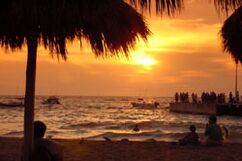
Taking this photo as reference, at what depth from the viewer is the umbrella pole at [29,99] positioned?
Answer: 8.26 meters

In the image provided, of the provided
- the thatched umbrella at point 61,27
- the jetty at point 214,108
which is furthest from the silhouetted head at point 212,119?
the jetty at point 214,108

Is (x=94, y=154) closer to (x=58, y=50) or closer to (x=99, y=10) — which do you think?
(x=58, y=50)

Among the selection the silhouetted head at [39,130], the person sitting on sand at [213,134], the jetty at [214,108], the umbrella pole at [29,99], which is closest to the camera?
the silhouetted head at [39,130]

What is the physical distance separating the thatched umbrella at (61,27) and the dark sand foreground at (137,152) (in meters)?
5.12

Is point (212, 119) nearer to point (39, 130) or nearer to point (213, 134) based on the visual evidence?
point (213, 134)

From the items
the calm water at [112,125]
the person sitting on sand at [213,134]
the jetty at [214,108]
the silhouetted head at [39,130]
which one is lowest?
the calm water at [112,125]

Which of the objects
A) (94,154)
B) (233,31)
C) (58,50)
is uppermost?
(233,31)

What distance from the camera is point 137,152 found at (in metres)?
15.7

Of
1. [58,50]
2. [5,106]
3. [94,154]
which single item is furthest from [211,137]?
[5,106]

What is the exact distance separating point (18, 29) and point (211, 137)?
1044 centimetres

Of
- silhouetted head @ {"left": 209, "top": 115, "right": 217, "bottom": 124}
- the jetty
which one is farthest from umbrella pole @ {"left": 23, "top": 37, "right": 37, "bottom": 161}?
the jetty

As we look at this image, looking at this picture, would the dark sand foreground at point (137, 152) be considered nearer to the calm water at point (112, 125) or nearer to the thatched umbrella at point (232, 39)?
the thatched umbrella at point (232, 39)

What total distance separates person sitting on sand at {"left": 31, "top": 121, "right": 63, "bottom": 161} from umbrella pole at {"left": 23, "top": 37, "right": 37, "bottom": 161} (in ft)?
0.66

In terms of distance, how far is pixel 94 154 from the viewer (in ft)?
49.2
